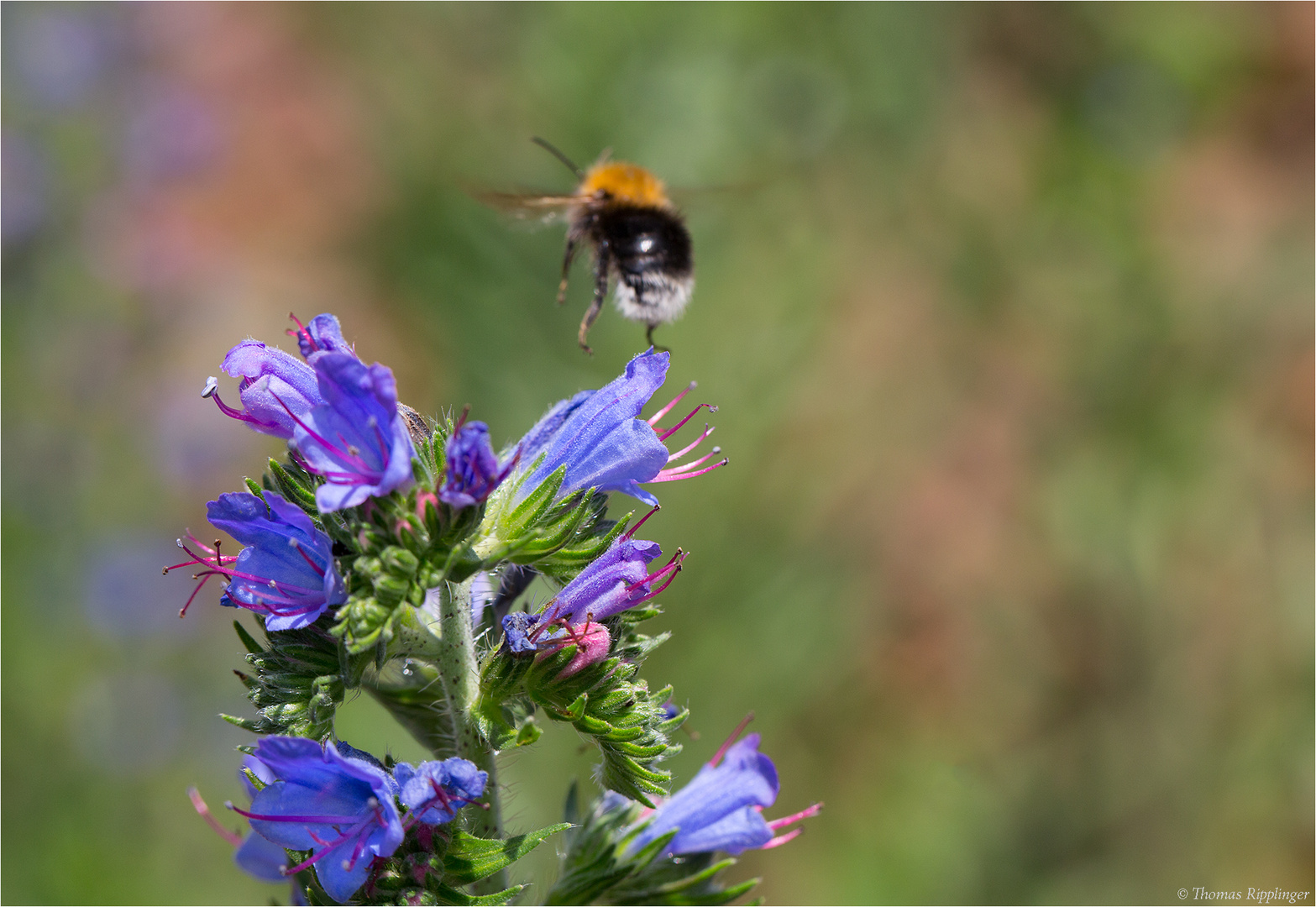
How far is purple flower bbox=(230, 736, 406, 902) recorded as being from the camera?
6.00 ft

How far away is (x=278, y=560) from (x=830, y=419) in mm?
6142

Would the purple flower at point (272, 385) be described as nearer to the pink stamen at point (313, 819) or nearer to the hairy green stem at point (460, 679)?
the hairy green stem at point (460, 679)

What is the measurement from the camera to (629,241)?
3.64 m

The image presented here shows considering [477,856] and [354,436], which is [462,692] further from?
[354,436]

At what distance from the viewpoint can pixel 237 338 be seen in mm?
10016

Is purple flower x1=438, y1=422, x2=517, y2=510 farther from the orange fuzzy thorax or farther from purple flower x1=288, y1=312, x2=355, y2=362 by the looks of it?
the orange fuzzy thorax

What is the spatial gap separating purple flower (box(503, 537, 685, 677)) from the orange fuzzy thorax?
6.42 ft

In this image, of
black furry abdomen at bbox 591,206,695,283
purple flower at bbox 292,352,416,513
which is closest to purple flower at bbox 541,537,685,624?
purple flower at bbox 292,352,416,513

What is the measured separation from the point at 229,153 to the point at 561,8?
22.6 ft

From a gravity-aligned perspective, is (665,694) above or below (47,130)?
below

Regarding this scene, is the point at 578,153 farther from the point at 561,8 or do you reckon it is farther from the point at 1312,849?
the point at 1312,849

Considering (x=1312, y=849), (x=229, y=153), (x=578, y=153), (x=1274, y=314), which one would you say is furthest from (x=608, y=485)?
(x=229, y=153)

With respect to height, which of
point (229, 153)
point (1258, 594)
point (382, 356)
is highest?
point (229, 153)

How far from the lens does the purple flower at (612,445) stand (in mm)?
2131
